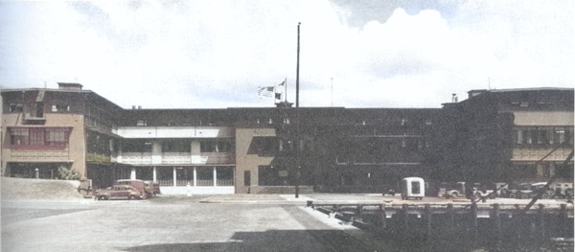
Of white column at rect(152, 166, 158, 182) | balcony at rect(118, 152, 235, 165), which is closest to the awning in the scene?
balcony at rect(118, 152, 235, 165)

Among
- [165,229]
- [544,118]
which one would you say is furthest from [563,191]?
[165,229]

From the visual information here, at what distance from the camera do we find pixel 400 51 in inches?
494

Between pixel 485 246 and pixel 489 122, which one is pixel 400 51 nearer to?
pixel 489 122

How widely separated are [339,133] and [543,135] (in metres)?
9.73

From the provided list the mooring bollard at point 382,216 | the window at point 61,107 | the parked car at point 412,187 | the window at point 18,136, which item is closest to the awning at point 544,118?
the parked car at point 412,187

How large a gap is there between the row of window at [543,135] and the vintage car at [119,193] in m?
11.1

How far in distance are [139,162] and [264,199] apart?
13.2 meters

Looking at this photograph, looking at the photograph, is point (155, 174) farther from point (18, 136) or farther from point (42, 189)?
point (18, 136)

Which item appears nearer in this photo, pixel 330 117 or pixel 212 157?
pixel 212 157

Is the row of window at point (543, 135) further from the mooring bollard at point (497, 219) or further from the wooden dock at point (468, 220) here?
the mooring bollard at point (497, 219)

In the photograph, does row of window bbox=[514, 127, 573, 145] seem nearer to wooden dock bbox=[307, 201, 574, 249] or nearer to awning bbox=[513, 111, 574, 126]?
awning bbox=[513, 111, 574, 126]

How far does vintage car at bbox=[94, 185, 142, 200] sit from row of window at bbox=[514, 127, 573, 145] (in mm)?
11120

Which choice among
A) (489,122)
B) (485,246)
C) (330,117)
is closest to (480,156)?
(489,122)

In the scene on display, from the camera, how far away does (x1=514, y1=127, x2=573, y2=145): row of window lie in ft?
38.0
